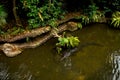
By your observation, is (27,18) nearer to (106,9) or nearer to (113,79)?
(106,9)

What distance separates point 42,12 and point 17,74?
5.38 meters

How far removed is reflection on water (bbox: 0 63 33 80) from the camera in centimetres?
1324

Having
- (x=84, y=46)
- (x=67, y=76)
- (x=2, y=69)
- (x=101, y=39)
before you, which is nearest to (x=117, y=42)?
(x=101, y=39)

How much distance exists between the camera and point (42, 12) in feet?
56.6

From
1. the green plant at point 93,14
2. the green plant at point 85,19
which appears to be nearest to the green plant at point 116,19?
the green plant at point 93,14

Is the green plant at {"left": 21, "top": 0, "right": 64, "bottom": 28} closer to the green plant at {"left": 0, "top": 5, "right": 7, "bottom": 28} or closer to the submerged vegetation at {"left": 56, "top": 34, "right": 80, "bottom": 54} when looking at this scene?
the green plant at {"left": 0, "top": 5, "right": 7, "bottom": 28}

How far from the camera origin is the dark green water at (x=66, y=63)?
13.4 metres

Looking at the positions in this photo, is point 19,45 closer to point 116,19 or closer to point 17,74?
point 17,74

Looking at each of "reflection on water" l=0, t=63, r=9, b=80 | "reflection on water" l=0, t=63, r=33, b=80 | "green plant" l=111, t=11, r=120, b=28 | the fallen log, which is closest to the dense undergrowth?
"green plant" l=111, t=11, r=120, b=28

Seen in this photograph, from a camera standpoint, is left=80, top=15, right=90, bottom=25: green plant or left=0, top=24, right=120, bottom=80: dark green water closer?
left=0, top=24, right=120, bottom=80: dark green water

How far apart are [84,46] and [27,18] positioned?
15.1 ft

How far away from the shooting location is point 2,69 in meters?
14.0

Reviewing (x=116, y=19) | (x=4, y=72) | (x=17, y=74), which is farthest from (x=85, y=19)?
(x=4, y=72)

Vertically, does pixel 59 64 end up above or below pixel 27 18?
below
